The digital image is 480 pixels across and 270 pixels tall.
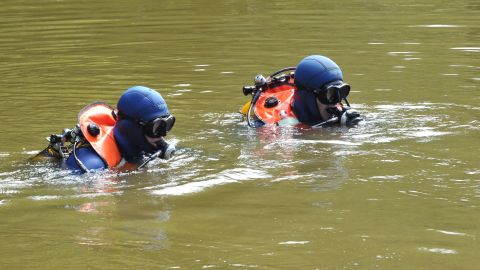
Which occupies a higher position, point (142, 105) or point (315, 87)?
point (142, 105)

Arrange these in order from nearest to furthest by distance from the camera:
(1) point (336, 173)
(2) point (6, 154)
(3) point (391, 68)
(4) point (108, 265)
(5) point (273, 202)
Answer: (4) point (108, 265) → (5) point (273, 202) → (1) point (336, 173) → (2) point (6, 154) → (3) point (391, 68)

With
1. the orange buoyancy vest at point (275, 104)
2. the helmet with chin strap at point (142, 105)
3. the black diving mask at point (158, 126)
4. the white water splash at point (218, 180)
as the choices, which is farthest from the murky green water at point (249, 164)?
the helmet with chin strap at point (142, 105)

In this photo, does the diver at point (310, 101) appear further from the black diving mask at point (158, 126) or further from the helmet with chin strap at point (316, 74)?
the black diving mask at point (158, 126)

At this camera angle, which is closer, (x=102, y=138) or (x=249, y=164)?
(x=102, y=138)

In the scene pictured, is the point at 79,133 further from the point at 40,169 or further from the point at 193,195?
the point at 193,195

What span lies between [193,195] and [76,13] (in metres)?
14.8

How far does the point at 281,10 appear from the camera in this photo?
70.4 ft

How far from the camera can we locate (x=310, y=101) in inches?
407

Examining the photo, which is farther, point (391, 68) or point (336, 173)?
point (391, 68)

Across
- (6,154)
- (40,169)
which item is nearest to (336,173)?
(40,169)

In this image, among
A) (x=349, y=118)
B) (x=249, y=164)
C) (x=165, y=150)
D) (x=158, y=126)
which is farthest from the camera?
(x=349, y=118)

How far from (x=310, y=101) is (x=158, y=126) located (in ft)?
8.19

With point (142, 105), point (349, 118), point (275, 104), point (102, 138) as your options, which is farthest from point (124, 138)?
point (349, 118)

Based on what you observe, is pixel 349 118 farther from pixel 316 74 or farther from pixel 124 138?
pixel 124 138
